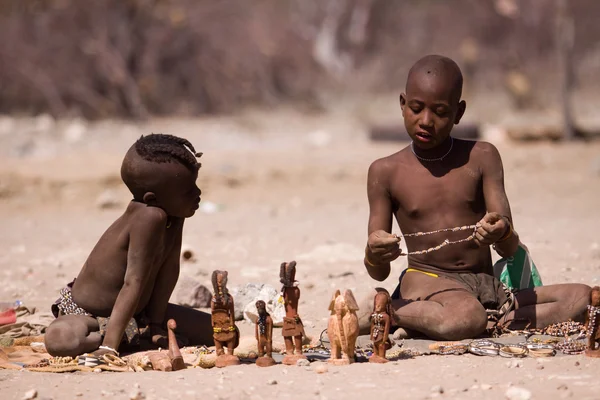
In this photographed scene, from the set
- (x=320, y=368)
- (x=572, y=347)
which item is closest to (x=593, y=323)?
(x=572, y=347)

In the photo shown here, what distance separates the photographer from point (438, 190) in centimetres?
557

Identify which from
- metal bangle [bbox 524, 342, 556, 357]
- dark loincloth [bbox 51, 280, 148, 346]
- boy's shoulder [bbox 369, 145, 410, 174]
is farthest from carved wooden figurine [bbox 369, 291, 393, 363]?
dark loincloth [bbox 51, 280, 148, 346]

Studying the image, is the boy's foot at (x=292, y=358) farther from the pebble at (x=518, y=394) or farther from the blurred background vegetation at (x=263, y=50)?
the blurred background vegetation at (x=263, y=50)

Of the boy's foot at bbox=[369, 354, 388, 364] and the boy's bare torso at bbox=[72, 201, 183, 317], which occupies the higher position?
the boy's bare torso at bbox=[72, 201, 183, 317]

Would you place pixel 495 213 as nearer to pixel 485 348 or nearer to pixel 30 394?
pixel 485 348

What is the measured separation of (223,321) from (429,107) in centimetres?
170

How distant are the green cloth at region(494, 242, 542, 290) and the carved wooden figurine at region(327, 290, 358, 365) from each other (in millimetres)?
1502

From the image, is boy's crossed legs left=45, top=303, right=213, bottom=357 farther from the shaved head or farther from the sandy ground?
the shaved head

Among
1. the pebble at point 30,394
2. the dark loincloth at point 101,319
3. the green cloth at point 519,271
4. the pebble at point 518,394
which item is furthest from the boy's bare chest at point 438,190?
the pebble at point 30,394

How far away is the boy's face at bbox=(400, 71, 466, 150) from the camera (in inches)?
211

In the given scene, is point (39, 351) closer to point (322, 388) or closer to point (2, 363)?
point (2, 363)

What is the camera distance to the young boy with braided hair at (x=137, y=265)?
5137 mm

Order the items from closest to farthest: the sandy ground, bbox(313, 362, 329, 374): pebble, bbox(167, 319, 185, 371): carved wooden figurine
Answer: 1. the sandy ground
2. bbox(313, 362, 329, 374): pebble
3. bbox(167, 319, 185, 371): carved wooden figurine

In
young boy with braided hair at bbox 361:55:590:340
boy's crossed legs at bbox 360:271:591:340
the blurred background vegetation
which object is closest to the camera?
boy's crossed legs at bbox 360:271:591:340
